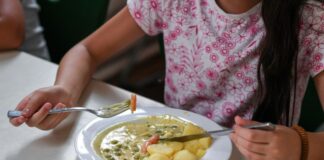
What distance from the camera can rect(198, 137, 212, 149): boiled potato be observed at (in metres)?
0.89

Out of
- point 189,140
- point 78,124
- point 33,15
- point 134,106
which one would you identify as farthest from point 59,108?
point 33,15

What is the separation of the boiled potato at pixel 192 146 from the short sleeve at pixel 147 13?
0.44m

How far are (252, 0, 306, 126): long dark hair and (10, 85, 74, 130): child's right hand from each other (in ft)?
1.48

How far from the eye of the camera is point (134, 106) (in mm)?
1018

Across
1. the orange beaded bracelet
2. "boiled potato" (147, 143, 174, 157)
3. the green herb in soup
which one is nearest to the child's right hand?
the green herb in soup

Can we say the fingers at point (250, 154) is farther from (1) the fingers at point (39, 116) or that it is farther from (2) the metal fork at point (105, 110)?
(1) the fingers at point (39, 116)

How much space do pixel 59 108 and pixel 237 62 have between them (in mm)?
436

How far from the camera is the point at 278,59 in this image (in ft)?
3.49

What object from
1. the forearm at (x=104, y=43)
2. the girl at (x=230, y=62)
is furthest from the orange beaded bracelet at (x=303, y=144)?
the forearm at (x=104, y=43)

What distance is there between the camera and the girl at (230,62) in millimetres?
971

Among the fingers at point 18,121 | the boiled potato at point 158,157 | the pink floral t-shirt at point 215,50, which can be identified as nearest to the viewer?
the boiled potato at point 158,157

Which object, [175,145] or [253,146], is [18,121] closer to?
[175,145]

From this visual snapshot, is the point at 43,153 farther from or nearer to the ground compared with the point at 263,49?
nearer to the ground

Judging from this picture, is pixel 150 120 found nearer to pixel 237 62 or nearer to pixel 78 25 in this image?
pixel 237 62
